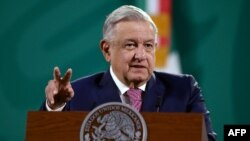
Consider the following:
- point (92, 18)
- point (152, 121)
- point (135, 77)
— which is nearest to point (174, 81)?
point (135, 77)

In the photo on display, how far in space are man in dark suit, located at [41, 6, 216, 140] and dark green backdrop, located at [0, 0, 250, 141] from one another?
1.05m

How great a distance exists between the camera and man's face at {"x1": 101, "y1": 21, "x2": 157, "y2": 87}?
2484 mm

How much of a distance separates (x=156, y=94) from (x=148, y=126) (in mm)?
627

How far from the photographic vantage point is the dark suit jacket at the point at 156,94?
2.45 meters

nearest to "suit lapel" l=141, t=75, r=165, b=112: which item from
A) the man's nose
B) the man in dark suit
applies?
the man in dark suit

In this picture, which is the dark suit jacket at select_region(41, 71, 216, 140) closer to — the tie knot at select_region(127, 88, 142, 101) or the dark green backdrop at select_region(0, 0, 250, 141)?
the tie knot at select_region(127, 88, 142, 101)

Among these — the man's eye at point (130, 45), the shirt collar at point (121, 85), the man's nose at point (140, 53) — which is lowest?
the shirt collar at point (121, 85)

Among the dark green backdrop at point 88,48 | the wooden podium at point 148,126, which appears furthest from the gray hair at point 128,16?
the dark green backdrop at point 88,48

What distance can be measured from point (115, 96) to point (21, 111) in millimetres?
1394

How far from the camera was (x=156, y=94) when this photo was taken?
2484 millimetres

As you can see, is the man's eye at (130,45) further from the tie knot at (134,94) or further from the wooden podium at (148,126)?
the wooden podium at (148,126)

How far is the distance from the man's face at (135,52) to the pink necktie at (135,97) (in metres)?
0.04

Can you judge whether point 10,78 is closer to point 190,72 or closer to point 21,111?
point 21,111

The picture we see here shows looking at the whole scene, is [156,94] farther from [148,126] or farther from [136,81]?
[148,126]
